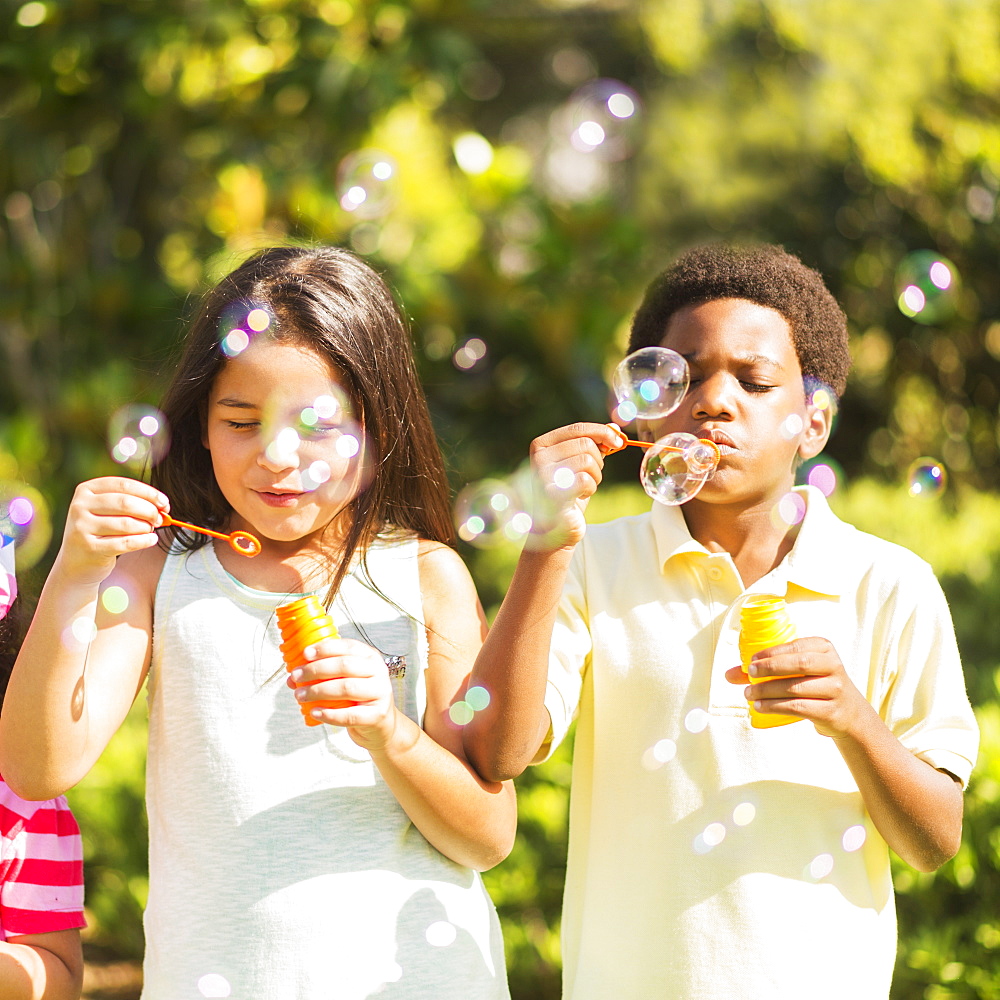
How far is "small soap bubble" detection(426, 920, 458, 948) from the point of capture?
4.85 feet

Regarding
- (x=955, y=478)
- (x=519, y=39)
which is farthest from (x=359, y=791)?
(x=519, y=39)

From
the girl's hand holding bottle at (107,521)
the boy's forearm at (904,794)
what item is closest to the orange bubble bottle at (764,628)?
the boy's forearm at (904,794)

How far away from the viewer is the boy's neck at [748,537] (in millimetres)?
1706

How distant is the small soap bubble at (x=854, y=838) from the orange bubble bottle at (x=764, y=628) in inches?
9.7

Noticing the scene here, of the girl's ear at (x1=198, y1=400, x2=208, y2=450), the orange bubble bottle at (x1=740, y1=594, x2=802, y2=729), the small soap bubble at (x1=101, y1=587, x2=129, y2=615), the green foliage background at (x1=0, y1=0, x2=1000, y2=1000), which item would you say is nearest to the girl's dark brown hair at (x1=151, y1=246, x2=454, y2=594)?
the girl's ear at (x1=198, y1=400, x2=208, y2=450)

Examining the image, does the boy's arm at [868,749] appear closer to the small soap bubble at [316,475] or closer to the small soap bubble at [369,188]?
the small soap bubble at [316,475]

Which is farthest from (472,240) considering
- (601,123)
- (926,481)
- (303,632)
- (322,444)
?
(303,632)

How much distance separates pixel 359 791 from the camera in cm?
151

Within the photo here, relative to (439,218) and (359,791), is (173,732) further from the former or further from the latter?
(439,218)

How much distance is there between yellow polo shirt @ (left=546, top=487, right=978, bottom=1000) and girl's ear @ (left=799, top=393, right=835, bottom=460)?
0.43ft

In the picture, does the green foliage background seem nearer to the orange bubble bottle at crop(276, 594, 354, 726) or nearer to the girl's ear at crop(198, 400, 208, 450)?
the girl's ear at crop(198, 400, 208, 450)

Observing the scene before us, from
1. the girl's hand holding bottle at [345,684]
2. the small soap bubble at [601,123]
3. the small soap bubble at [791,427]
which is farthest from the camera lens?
the small soap bubble at [601,123]

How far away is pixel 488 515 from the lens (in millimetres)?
1999

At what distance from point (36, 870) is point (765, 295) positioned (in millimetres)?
1243
